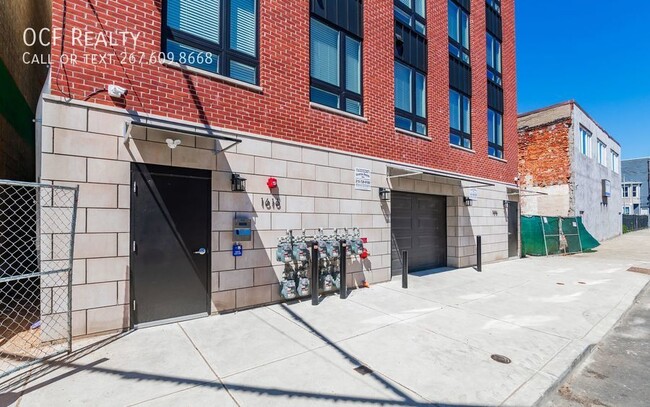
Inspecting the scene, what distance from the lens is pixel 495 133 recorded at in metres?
12.8

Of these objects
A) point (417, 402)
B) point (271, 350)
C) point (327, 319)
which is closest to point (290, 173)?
point (327, 319)

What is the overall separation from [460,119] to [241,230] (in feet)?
29.8

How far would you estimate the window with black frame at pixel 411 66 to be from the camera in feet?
29.5

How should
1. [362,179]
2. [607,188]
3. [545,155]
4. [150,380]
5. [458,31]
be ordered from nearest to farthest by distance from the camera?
1. [150,380]
2. [362,179]
3. [458,31]
4. [545,155]
5. [607,188]

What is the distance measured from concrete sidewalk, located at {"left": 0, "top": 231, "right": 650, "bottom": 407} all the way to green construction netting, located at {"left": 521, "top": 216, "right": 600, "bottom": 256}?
310 inches

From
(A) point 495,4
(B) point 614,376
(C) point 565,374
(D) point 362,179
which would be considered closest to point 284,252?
(D) point 362,179

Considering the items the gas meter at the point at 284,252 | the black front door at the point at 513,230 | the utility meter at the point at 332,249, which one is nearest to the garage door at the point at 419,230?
the utility meter at the point at 332,249

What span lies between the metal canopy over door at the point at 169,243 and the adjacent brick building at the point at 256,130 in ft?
0.14

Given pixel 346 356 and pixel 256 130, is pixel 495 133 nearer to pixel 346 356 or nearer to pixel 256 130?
pixel 256 130

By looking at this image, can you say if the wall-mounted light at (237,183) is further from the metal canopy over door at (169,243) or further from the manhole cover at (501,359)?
the manhole cover at (501,359)

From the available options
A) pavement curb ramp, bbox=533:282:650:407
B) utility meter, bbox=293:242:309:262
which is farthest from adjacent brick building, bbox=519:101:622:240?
utility meter, bbox=293:242:309:262

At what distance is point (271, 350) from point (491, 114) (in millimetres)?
12644

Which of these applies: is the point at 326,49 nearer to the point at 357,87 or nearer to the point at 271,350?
the point at 357,87

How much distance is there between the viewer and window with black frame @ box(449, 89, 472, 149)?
1078 centimetres
